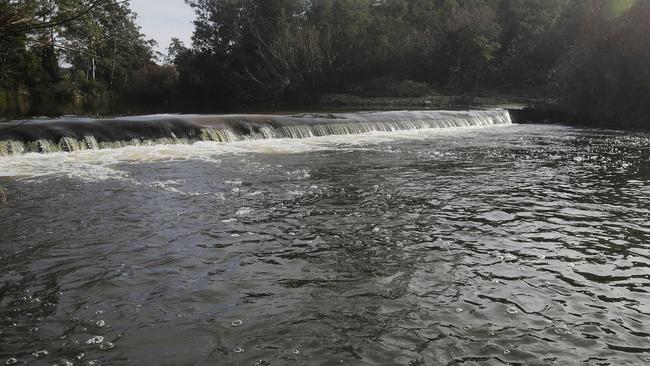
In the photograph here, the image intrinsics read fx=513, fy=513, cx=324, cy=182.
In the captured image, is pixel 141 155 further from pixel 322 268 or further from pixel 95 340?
pixel 95 340

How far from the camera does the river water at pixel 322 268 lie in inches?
169

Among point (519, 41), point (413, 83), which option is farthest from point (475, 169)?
point (519, 41)

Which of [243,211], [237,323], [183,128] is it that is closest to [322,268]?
[237,323]

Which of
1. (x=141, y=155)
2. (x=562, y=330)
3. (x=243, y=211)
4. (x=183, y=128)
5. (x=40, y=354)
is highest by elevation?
(x=183, y=128)

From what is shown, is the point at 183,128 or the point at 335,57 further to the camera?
the point at 335,57

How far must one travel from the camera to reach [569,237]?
7.19 meters

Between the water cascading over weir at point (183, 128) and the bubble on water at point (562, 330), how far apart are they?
43.8ft

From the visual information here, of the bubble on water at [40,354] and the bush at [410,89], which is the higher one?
the bush at [410,89]

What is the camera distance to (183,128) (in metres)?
17.9

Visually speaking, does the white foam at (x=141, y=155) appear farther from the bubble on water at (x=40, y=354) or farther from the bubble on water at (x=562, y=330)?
the bubble on water at (x=562, y=330)

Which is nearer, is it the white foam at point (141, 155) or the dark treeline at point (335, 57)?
the white foam at point (141, 155)

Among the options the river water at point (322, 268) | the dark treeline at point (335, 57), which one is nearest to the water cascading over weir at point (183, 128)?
the river water at point (322, 268)

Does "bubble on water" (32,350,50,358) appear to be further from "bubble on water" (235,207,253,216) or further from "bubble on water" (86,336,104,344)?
"bubble on water" (235,207,253,216)

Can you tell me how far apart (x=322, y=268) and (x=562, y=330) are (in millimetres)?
2621
